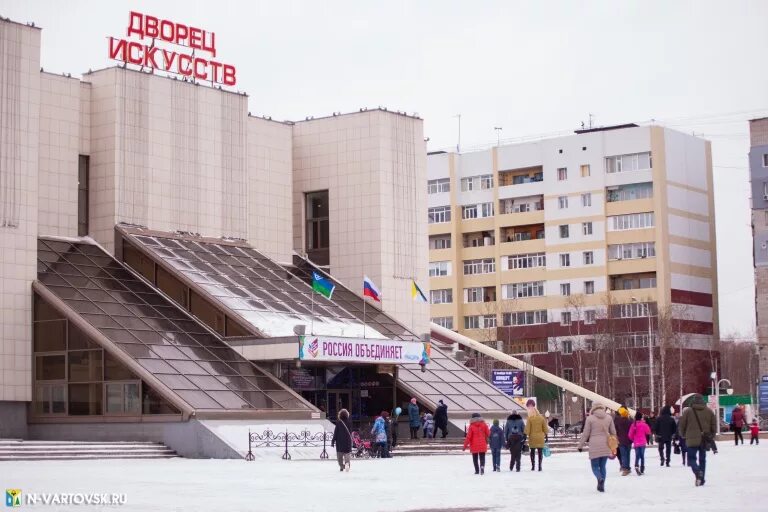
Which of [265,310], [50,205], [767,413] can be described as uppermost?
[50,205]

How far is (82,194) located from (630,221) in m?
61.8

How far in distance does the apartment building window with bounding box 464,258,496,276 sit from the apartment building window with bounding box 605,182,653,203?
12486 millimetres

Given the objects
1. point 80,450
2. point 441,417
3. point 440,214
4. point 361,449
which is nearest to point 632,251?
point 440,214

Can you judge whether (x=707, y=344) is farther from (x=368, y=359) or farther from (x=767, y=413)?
(x=368, y=359)

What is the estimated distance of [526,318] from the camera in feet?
379

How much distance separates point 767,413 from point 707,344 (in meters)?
21.0

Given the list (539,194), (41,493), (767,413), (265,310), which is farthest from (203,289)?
(539,194)

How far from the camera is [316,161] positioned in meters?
68.4

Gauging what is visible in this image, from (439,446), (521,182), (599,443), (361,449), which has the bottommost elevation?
(439,446)

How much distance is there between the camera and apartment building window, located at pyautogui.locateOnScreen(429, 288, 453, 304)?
12025cm

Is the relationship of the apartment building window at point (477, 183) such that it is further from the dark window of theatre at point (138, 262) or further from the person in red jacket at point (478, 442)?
the person in red jacket at point (478, 442)

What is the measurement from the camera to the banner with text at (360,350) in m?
50.6

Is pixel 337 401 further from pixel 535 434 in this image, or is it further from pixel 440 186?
pixel 440 186

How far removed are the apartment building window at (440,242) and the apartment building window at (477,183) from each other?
4.78 metres
